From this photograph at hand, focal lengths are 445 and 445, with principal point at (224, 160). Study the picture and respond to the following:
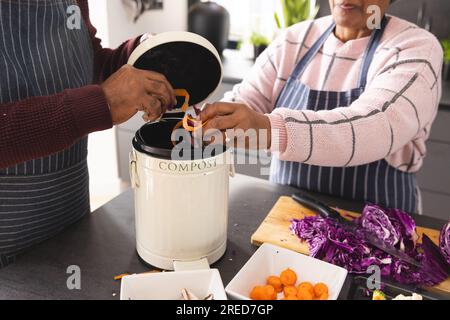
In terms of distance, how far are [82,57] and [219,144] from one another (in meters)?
0.41

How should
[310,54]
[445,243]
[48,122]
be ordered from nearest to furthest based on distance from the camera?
[48,122], [445,243], [310,54]

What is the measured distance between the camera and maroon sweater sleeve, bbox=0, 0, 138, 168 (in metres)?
0.71

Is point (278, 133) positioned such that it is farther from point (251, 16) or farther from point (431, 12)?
point (251, 16)

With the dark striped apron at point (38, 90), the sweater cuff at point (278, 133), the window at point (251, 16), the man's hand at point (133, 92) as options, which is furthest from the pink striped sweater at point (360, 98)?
the window at point (251, 16)

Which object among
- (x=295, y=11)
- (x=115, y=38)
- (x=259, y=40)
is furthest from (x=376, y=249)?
(x=115, y=38)

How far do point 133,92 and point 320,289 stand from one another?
0.48m

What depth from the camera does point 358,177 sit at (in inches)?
45.9

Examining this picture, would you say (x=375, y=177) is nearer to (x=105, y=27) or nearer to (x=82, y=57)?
(x=82, y=57)

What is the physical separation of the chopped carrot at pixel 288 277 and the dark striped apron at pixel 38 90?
1.61 ft

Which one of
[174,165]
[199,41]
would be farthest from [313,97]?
[174,165]

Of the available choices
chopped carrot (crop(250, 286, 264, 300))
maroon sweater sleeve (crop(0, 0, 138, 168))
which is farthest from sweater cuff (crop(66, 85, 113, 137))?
chopped carrot (crop(250, 286, 264, 300))

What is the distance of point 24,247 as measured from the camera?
0.92 meters

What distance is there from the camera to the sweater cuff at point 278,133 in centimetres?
91

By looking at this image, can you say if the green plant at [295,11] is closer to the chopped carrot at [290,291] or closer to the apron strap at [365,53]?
the apron strap at [365,53]
